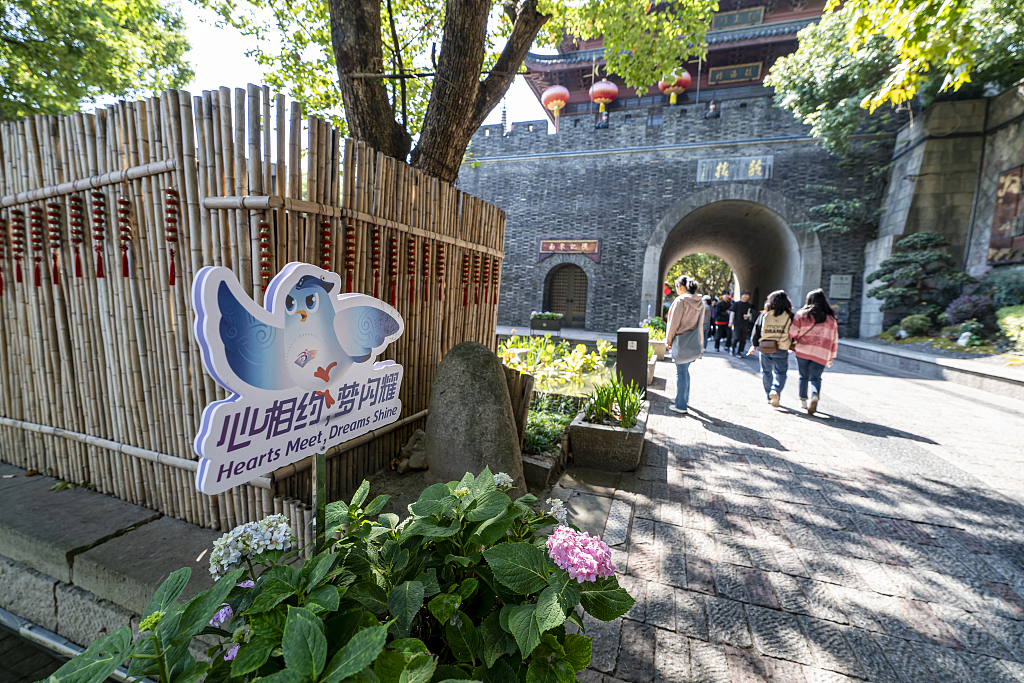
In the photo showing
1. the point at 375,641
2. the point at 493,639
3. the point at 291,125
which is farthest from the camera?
the point at 291,125

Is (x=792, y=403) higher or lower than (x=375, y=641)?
lower

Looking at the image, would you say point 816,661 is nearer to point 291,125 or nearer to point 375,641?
point 375,641

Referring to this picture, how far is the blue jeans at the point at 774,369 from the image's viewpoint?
19.4 feet

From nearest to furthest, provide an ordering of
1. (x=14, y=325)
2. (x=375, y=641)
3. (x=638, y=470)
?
(x=375, y=641), (x=14, y=325), (x=638, y=470)

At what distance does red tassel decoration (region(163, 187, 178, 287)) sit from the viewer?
85.8 inches

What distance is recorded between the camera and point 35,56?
9.16 m

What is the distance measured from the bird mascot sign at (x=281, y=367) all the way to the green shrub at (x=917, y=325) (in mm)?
14550

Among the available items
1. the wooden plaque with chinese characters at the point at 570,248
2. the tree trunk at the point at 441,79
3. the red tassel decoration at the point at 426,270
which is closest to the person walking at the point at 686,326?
the tree trunk at the point at 441,79

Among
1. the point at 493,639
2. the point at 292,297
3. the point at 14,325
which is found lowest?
the point at 493,639

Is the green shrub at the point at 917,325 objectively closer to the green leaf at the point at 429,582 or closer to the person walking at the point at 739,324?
the person walking at the point at 739,324

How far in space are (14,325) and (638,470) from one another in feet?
16.1

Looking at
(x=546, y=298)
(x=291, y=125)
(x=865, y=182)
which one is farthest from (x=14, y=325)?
(x=865, y=182)

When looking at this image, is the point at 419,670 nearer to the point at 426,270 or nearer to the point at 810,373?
the point at 426,270

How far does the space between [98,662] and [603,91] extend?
1909cm
